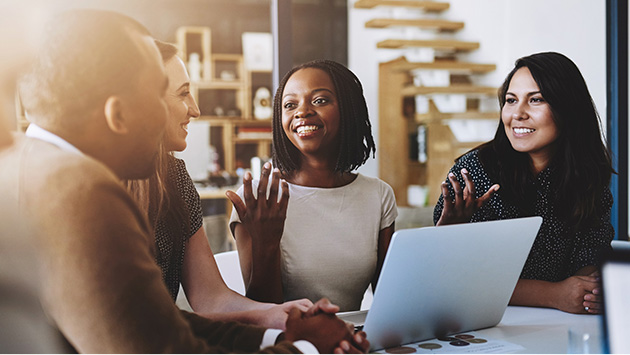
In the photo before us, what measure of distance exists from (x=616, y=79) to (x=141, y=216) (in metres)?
2.65

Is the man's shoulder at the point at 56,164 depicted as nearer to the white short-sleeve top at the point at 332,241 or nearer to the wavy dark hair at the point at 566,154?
the white short-sleeve top at the point at 332,241

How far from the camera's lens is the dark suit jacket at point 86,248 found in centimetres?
55

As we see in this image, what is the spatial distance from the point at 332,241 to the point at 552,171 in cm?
60

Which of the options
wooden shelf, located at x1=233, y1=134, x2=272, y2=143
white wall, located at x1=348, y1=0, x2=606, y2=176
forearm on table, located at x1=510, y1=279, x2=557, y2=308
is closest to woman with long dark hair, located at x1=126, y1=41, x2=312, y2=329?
forearm on table, located at x1=510, y1=279, x2=557, y2=308

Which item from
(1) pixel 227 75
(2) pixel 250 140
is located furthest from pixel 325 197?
(1) pixel 227 75

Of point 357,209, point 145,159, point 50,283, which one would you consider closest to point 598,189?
point 357,209

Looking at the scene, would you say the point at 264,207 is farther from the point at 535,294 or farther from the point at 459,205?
the point at 535,294

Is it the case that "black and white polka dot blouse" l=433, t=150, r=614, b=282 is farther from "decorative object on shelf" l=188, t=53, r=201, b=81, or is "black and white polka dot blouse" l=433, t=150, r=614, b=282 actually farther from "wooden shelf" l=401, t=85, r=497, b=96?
"decorative object on shelf" l=188, t=53, r=201, b=81

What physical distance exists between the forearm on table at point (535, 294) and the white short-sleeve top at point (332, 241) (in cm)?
33

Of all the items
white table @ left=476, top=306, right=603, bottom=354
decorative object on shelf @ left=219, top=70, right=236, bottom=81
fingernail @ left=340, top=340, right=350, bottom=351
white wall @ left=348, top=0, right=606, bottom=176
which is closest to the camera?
fingernail @ left=340, top=340, right=350, bottom=351

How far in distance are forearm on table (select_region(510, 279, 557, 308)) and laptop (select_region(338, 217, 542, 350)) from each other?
0.81 feet

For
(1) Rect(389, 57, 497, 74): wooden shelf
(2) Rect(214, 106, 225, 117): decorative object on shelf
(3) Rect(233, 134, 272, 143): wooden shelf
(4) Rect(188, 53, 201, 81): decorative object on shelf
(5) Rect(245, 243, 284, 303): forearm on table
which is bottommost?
(5) Rect(245, 243, 284, 303): forearm on table

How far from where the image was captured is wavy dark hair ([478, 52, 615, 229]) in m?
1.47

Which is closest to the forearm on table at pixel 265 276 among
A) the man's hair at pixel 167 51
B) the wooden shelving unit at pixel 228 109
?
the man's hair at pixel 167 51
